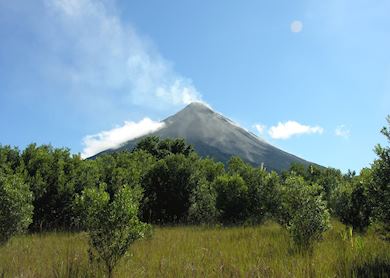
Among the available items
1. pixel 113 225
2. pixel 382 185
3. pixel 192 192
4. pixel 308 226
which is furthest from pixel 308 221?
pixel 192 192

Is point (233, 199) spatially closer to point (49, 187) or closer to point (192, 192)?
point (192, 192)

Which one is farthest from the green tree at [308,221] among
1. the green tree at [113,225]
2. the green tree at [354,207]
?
the green tree at [113,225]

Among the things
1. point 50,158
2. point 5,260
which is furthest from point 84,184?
point 5,260

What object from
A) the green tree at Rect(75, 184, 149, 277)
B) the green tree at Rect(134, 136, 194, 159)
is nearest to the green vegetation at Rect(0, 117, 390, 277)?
the green tree at Rect(75, 184, 149, 277)

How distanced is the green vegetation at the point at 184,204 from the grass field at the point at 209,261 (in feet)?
0.30

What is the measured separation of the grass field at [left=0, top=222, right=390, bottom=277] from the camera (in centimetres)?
747

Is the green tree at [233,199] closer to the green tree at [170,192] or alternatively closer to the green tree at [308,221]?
the green tree at [170,192]

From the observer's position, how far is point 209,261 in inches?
359

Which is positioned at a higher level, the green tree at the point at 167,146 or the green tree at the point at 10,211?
the green tree at the point at 167,146

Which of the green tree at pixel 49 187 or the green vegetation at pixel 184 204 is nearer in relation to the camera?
the green vegetation at pixel 184 204

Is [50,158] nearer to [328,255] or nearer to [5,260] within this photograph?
[5,260]

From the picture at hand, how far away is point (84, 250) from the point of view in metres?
10.5

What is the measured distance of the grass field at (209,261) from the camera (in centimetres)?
747

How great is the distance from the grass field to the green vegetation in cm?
9
